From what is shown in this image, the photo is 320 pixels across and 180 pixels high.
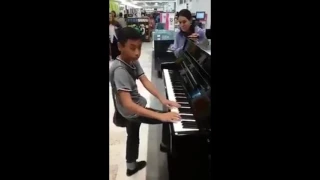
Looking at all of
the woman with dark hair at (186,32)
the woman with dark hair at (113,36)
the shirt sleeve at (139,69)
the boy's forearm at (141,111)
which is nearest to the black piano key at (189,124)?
the boy's forearm at (141,111)

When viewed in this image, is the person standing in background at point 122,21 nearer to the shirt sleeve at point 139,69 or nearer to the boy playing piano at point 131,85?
the boy playing piano at point 131,85

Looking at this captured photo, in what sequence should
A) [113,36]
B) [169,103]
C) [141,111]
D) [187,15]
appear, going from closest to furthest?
1. [113,36]
2. [141,111]
3. [169,103]
4. [187,15]

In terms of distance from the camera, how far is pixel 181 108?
111 cm

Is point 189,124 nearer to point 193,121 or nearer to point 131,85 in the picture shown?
point 193,121

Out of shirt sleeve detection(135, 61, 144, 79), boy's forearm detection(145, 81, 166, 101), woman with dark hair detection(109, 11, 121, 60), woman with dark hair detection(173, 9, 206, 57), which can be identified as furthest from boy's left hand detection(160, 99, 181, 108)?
woman with dark hair detection(173, 9, 206, 57)

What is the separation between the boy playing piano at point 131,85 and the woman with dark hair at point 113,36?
0.01 metres

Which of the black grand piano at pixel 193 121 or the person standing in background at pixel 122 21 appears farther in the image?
the black grand piano at pixel 193 121

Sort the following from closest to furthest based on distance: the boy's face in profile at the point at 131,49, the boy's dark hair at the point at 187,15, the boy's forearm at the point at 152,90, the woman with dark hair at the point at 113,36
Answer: the woman with dark hair at the point at 113,36
the boy's face in profile at the point at 131,49
the boy's forearm at the point at 152,90
the boy's dark hair at the point at 187,15

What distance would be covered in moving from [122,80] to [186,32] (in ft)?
1.85

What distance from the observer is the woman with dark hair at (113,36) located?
0.78 meters

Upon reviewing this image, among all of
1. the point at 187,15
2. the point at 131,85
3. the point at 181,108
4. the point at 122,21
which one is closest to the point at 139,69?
the point at 131,85
